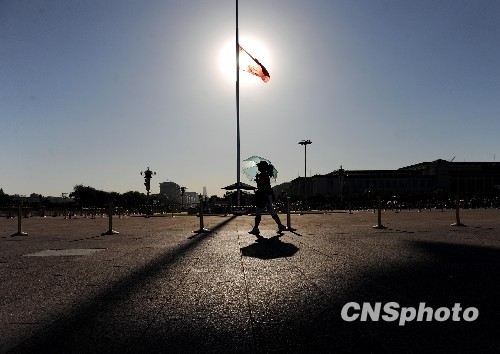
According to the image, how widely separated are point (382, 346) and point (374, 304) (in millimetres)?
905

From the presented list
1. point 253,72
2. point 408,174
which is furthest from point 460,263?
point 408,174

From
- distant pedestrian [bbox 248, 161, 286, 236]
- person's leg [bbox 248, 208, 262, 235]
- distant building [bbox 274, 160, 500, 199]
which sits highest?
distant building [bbox 274, 160, 500, 199]

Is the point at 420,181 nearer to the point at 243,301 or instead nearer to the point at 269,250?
the point at 269,250

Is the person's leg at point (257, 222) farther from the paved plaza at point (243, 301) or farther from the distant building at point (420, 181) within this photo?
the distant building at point (420, 181)

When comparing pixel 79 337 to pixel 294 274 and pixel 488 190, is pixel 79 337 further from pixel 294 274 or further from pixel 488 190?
pixel 488 190

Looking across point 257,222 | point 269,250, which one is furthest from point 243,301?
point 257,222

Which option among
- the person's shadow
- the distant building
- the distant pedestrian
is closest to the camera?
the person's shadow

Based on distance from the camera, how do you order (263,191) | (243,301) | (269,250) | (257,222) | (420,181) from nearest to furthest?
(243,301) → (269,250) → (257,222) → (263,191) → (420,181)

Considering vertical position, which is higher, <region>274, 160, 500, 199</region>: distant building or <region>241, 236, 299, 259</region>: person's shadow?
<region>274, 160, 500, 199</region>: distant building

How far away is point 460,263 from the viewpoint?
509 cm

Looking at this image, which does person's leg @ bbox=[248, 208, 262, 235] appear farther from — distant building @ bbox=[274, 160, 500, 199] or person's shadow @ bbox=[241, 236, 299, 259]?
distant building @ bbox=[274, 160, 500, 199]

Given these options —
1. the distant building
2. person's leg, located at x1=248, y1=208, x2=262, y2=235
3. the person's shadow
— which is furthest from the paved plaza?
the distant building

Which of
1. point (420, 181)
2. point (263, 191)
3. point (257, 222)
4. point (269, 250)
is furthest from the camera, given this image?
point (420, 181)

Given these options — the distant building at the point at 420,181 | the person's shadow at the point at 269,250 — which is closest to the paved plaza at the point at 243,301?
the person's shadow at the point at 269,250
